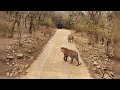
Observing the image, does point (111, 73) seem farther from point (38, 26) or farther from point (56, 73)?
point (38, 26)

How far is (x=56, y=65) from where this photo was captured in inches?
174

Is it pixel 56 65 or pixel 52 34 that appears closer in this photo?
pixel 56 65

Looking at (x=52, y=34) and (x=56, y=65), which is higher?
(x=52, y=34)

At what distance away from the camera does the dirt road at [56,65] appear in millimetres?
4359

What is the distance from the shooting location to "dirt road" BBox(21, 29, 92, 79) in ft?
14.3
